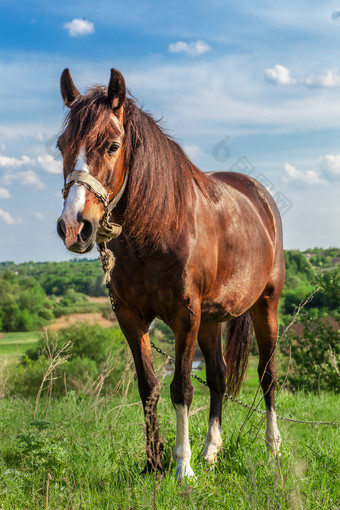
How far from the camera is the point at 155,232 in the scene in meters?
3.18

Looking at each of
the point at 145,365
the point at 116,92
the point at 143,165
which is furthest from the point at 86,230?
the point at 145,365

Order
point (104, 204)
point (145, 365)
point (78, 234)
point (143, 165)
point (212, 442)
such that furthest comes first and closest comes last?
point (212, 442)
point (145, 365)
point (143, 165)
point (104, 204)
point (78, 234)

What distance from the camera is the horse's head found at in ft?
8.52

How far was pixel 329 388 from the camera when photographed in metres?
9.62

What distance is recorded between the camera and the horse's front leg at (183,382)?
3250 millimetres

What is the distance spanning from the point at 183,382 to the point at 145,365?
1.07 feet

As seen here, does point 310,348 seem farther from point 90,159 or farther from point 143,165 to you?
point 90,159

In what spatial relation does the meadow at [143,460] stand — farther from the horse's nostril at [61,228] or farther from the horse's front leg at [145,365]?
the horse's nostril at [61,228]

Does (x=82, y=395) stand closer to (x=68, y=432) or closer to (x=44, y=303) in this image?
(x=68, y=432)

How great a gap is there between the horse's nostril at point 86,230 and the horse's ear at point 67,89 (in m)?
0.97

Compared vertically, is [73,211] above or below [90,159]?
below

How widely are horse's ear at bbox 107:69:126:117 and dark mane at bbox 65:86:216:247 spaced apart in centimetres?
5

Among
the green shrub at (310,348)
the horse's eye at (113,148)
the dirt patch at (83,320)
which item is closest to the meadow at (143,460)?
the horse's eye at (113,148)

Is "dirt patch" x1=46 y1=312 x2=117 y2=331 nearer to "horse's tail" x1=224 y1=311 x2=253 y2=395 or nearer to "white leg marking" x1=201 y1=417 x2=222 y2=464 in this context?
"horse's tail" x1=224 y1=311 x2=253 y2=395
